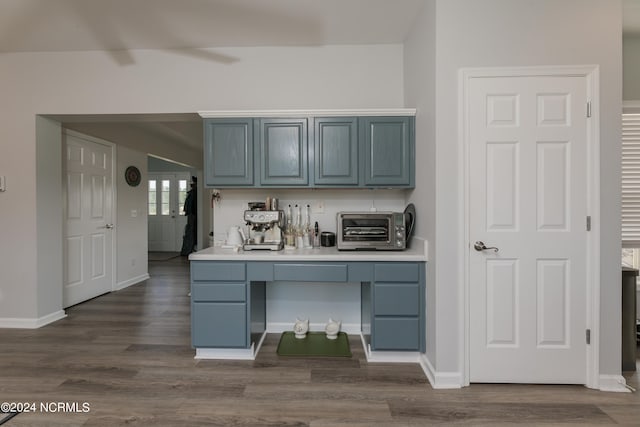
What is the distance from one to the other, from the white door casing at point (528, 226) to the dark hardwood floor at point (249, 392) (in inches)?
10.0

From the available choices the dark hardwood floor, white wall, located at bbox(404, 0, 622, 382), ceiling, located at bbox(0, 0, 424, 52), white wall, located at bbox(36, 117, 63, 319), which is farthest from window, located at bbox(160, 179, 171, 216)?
white wall, located at bbox(404, 0, 622, 382)

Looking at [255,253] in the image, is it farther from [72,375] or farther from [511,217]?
[511,217]

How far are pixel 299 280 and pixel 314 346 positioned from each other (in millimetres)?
703

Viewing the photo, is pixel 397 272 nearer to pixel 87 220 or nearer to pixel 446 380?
pixel 446 380

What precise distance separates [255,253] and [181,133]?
3.60 metres

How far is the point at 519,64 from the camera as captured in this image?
204 cm

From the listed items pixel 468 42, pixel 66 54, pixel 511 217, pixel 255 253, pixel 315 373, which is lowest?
pixel 315 373

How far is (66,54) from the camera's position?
2971 mm

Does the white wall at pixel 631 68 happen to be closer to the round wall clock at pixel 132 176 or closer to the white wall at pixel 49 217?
the white wall at pixel 49 217

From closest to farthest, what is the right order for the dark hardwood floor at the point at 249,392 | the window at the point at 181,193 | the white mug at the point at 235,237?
the dark hardwood floor at the point at 249,392 → the white mug at the point at 235,237 → the window at the point at 181,193

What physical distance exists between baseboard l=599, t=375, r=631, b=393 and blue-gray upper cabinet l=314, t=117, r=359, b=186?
2220 mm

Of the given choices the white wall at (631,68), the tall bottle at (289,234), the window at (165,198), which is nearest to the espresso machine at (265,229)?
the tall bottle at (289,234)

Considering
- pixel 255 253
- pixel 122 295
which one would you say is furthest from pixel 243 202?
pixel 122 295

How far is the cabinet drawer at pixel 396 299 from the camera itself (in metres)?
2.29
